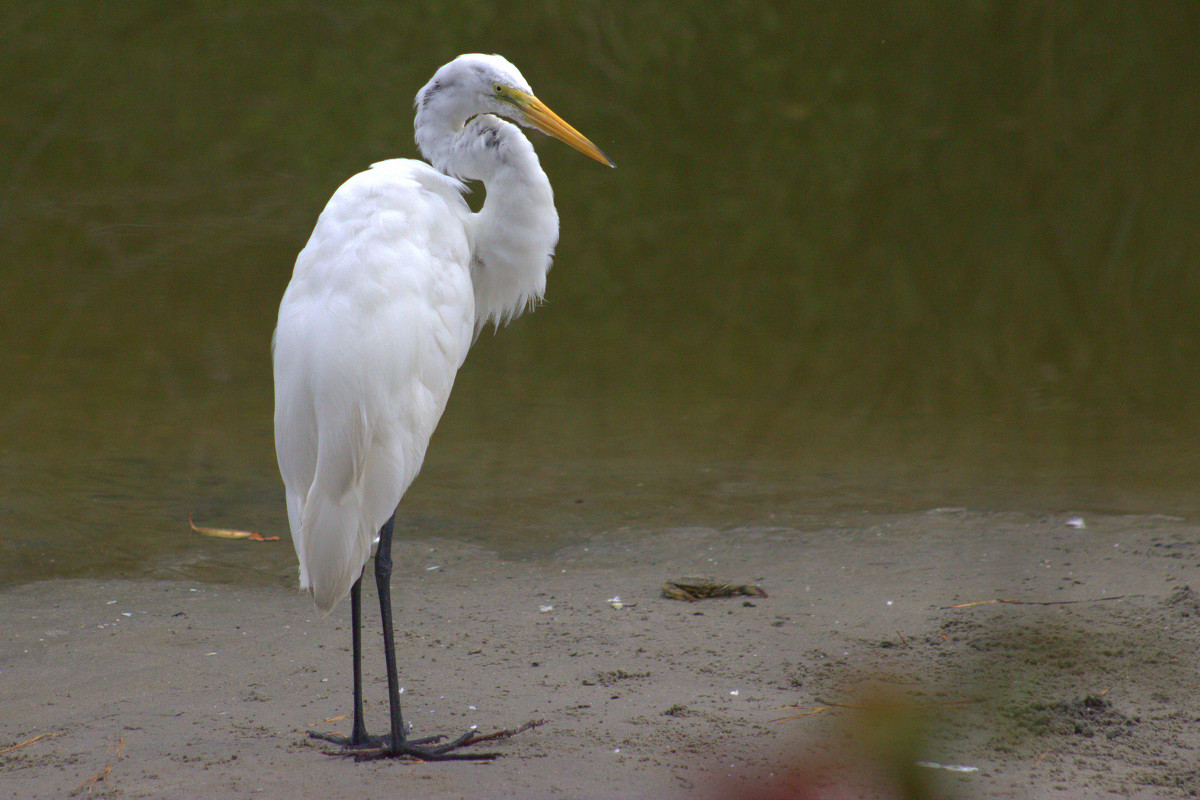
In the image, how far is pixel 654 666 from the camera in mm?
3428

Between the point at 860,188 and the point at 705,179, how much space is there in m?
1.32

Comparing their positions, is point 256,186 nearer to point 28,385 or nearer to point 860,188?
point 28,385

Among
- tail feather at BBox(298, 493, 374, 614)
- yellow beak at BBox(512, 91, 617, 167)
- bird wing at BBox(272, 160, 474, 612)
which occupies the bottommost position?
tail feather at BBox(298, 493, 374, 614)

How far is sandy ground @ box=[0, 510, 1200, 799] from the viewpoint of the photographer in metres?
2.71

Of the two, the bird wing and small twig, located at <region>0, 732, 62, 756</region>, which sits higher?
the bird wing

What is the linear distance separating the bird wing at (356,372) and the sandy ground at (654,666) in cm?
55

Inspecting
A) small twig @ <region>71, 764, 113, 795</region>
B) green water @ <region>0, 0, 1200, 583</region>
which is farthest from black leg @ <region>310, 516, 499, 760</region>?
green water @ <region>0, 0, 1200, 583</region>

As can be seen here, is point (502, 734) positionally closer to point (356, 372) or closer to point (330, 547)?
point (330, 547)

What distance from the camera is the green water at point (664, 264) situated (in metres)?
5.03

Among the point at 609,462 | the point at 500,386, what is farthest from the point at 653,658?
the point at 500,386

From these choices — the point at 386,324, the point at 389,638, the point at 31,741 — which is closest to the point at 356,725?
the point at 389,638

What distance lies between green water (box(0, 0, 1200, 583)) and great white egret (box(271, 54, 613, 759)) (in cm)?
147

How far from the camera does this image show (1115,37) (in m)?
13.5

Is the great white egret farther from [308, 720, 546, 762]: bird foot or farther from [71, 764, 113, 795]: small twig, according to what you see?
[71, 764, 113, 795]: small twig
